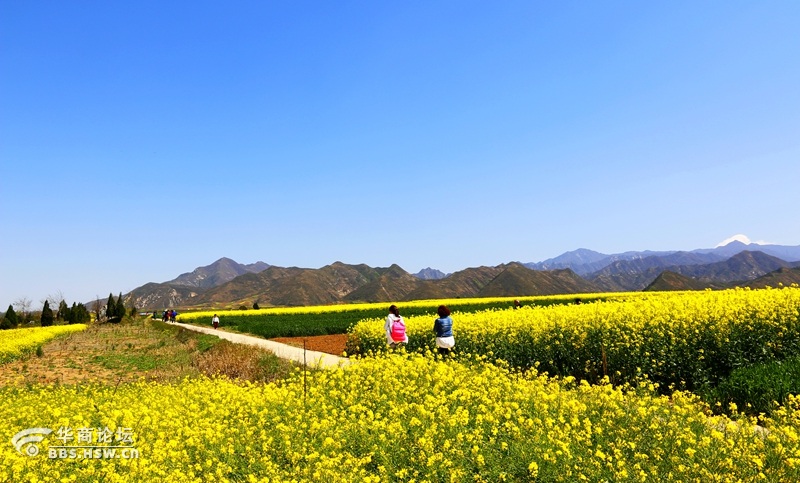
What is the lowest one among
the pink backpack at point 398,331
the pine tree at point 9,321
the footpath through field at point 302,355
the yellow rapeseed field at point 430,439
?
A: the footpath through field at point 302,355

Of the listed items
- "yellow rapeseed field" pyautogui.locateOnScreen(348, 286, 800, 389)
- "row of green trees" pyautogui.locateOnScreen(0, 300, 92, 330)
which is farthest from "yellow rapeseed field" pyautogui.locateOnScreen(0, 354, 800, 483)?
"row of green trees" pyautogui.locateOnScreen(0, 300, 92, 330)

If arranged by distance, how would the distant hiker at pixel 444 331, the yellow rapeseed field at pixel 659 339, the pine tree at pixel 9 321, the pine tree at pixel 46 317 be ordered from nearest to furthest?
the yellow rapeseed field at pixel 659 339
the distant hiker at pixel 444 331
the pine tree at pixel 9 321
the pine tree at pixel 46 317

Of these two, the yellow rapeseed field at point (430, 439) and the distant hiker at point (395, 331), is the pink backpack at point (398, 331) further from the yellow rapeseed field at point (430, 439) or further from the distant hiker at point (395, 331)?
the yellow rapeseed field at point (430, 439)

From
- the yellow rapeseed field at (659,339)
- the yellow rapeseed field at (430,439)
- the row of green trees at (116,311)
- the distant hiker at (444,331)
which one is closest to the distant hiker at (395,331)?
the yellow rapeseed field at (659,339)

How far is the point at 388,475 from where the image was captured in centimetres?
562

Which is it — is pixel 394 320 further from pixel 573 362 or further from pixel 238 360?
pixel 238 360

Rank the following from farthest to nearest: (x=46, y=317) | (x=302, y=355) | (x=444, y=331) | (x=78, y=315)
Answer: (x=78, y=315) → (x=46, y=317) → (x=302, y=355) → (x=444, y=331)

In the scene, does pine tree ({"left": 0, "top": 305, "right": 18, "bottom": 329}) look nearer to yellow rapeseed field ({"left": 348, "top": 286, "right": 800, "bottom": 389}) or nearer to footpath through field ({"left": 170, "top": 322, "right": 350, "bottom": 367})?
footpath through field ({"left": 170, "top": 322, "right": 350, "bottom": 367})

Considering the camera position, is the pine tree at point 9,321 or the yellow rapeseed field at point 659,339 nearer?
the yellow rapeseed field at point 659,339

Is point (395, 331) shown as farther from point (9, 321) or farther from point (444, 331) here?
point (9, 321)

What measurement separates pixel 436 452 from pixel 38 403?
11.7 m

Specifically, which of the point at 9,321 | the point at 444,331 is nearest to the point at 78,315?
the point at 9,321

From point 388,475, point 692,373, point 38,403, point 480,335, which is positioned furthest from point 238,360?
point 692,373

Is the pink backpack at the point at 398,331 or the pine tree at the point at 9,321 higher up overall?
the pine tree at the point at 9,321
